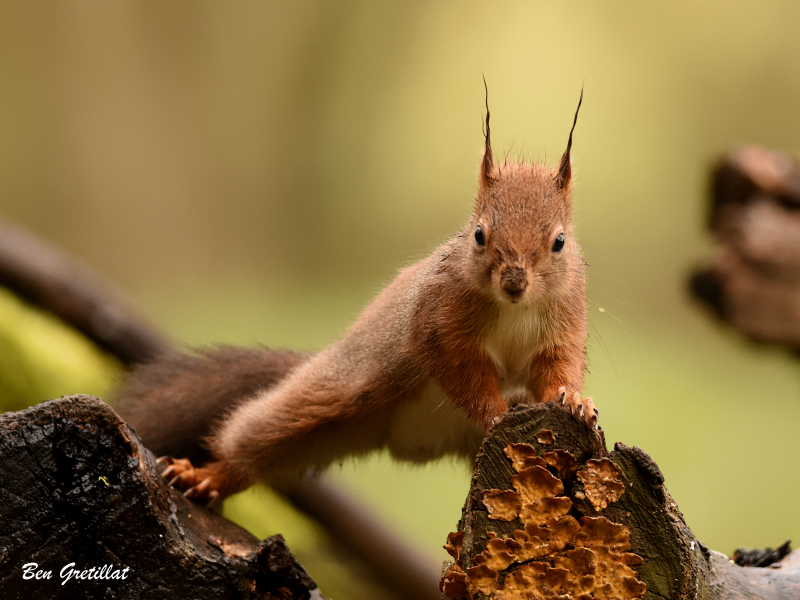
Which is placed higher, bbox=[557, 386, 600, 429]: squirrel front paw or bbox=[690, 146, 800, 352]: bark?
bbox=[690, 146, 800, 352]: bark

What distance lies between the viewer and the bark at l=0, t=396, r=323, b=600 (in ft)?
3.90

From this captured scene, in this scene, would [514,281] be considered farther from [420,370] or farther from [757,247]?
[757,247]

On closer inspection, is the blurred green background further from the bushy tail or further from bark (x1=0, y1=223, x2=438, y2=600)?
the bushy tail

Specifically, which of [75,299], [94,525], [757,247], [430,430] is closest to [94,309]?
[75,299]

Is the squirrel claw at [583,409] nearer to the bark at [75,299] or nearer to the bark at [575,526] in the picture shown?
the bark at [575,526]

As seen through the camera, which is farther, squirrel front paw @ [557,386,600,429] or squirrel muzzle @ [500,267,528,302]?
squirrel muzzle @ [500,267,528,302]

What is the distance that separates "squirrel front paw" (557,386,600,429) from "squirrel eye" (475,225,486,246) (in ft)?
1.25

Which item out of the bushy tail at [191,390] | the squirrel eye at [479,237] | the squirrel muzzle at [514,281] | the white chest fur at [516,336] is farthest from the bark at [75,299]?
the squirrel muzzle at [514,281]

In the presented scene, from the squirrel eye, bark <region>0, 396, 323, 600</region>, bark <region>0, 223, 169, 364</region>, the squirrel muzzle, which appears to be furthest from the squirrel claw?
bark <region>0, 223, 169, 364</region>

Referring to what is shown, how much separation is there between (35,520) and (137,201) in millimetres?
3116

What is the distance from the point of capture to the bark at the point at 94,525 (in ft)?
3.90

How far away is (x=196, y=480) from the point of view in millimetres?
1963

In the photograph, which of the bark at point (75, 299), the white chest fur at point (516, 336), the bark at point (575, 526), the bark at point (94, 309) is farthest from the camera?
the bark at point (75, 299)

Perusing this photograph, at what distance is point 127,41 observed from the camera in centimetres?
385
